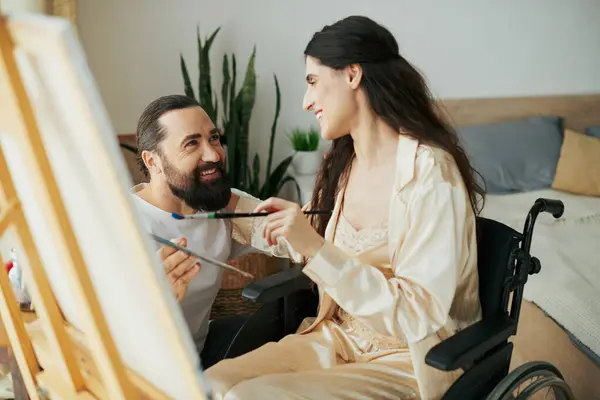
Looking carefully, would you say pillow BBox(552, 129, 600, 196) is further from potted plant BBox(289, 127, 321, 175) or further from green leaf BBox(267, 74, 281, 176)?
green leaf BBox(267, 74, 281, 176)

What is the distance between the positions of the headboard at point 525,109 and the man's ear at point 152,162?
2.22 meters

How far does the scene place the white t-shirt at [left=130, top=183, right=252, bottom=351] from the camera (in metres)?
1.59

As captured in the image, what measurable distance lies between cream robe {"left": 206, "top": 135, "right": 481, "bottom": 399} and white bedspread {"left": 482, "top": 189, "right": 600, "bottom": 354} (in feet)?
2.68

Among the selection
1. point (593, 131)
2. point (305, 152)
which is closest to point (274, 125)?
point (305, 152)

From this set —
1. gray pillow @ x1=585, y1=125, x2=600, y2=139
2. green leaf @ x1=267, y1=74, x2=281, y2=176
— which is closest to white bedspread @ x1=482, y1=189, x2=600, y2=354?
gray pillow @ x1=585, y1=125, x2=600, y2=139

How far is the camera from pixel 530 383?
4.33 feet

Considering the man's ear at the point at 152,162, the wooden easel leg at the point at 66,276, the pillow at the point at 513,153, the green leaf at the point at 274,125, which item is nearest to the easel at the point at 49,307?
the wooden easel leg at the point at 66,276

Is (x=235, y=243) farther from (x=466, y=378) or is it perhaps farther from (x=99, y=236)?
(x=99, y=236)

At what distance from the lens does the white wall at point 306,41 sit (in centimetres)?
302

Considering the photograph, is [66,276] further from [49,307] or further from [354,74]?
[354,74]

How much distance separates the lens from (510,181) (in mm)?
3275

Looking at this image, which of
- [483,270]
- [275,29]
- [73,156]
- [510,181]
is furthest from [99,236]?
[510,181]

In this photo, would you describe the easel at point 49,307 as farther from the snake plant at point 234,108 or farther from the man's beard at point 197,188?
the snake plant at point 234,108

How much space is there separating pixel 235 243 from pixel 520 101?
239 centimetres
